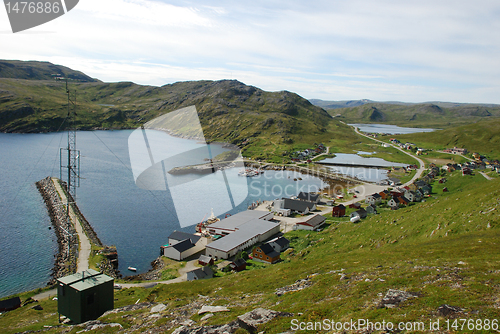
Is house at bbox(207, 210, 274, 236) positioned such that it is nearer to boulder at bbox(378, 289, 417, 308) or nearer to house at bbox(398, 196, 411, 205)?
house at bbox(398, 196, 411, 205)

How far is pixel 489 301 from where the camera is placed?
1312 centimetres

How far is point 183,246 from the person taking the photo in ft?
158

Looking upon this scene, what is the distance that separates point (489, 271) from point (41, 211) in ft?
258

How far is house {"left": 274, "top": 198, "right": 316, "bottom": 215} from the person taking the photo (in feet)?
220

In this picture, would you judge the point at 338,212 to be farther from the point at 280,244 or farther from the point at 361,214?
the point at 280,244

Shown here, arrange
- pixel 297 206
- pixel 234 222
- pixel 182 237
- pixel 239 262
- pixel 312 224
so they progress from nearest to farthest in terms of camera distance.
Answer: pixel 239 262 → pixel 182 237 → pixel 312 224 → pixel 234 222 → pixel 297 206

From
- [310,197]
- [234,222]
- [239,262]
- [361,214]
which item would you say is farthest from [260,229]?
[310,197]

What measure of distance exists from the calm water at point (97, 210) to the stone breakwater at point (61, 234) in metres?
1.14

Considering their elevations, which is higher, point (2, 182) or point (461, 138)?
point (461, 138)

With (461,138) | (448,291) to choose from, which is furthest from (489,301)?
(461,138)

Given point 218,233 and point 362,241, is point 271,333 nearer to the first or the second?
point 362,241

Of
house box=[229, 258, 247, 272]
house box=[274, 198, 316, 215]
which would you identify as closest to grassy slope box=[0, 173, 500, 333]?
house box=[229, 258, 247, 272]

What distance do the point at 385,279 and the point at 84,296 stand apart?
2103cm

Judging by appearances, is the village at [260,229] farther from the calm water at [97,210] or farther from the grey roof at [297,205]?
the calm water at [97,210]
